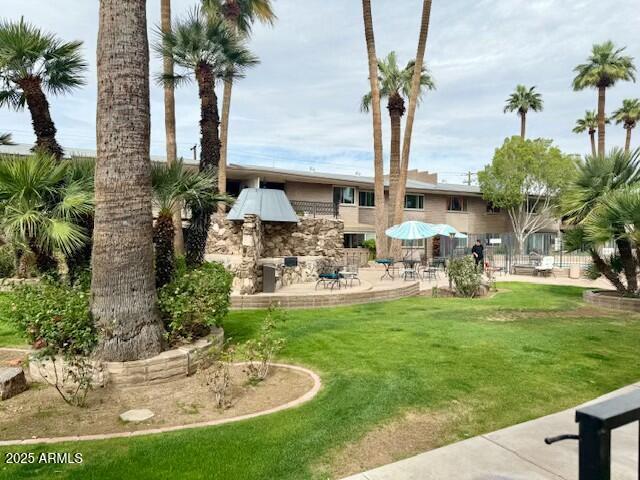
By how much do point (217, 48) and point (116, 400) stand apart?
984 centimetres

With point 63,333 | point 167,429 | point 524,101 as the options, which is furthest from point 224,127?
point 524,101

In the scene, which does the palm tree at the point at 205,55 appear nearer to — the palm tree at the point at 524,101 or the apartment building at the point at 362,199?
the apartment building at the point at 362,199

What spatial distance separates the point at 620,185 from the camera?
1312 cm

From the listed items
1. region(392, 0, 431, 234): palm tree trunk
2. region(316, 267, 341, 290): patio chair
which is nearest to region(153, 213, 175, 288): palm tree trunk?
region(316, 267, 341, 290): patio chair

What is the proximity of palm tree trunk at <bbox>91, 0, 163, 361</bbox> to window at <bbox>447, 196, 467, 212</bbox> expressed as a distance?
34534mm

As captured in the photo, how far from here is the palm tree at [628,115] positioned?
147 ft

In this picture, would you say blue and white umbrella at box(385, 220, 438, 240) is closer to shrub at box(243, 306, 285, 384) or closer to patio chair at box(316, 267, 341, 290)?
patio chair at box(316, 267, 341, 290)

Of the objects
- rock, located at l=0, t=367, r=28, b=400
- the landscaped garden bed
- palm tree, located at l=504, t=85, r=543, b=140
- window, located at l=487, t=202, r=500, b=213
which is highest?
palm tree, located at l=504, t=85, r=543, b=140

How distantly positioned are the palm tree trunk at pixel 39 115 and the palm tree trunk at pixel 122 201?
3.92 metres

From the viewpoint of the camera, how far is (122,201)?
19.2 feet

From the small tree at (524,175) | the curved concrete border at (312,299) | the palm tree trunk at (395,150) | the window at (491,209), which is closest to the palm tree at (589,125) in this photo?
the window at (491,209)


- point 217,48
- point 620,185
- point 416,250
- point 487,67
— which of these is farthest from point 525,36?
point 416,250

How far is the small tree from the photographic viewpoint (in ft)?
109

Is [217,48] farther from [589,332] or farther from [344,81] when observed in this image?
[344,81]
